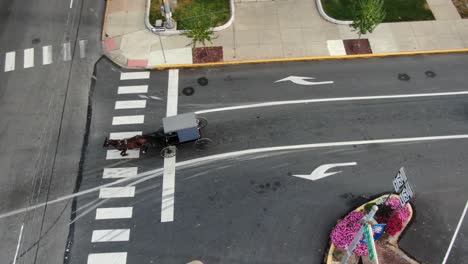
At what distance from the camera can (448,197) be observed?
815 inches

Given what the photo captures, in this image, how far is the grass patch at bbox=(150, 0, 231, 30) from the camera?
2784 centimetres

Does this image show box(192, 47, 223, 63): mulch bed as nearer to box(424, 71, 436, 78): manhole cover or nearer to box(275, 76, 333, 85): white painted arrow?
box(275, 76, 333, 85): white painted arrow

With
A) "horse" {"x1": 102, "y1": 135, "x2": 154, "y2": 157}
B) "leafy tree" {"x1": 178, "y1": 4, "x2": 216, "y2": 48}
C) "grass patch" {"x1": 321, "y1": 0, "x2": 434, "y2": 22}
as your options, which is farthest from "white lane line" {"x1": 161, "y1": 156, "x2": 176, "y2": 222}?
"grass patch" {"x1": 321, "y1": 0, "x2": 434, "y2": 22}

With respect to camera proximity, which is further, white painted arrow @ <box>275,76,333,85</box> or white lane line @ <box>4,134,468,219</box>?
white painted arrow @ <box>275,76,333,85</box>

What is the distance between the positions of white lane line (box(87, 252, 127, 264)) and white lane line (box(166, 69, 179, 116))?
307 inches

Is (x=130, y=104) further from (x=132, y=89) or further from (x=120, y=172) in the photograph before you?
(x=120, y=172)

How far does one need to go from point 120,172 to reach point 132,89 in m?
5.30

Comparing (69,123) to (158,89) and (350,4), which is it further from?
(350,4)

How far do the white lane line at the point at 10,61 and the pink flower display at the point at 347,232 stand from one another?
65.5 ft

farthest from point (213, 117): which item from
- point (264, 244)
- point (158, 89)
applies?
point (264, 244)

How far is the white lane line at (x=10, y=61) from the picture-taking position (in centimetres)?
2591

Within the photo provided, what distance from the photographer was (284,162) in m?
21.8

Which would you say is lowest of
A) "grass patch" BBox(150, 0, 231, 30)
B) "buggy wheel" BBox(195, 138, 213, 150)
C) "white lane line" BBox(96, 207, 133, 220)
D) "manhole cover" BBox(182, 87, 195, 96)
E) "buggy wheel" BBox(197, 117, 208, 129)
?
"white lane line" BBox(96, 207, 133, 220)

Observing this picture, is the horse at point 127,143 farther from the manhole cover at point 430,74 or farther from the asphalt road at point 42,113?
the manhole cover at point 430,74
